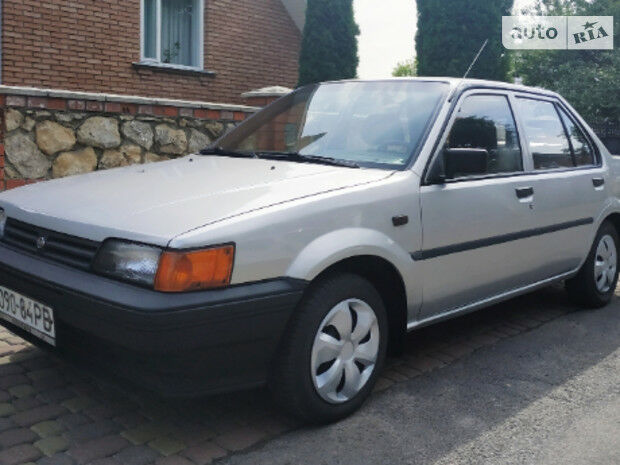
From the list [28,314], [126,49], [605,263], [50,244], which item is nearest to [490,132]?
[605,263]

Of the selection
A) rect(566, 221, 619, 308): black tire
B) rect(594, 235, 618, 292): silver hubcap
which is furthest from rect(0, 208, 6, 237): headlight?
rect(594, 235, 618, 292): silver hubcap

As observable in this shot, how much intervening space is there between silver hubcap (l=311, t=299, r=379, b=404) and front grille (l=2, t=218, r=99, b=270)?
3.33ft

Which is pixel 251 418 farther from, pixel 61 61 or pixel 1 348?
pixel 61 61

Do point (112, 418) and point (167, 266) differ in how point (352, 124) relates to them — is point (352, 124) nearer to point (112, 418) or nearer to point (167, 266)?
point (167, 266)

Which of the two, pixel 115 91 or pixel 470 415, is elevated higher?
pixel 115 91

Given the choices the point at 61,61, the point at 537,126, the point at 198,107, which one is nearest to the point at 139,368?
the point at 537,126

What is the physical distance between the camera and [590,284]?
518 cm

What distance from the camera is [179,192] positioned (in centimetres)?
315

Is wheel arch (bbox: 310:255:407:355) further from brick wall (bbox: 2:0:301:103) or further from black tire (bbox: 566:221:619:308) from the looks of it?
brick wall (bbox: 2:0:301:103)

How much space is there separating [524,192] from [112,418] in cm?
264

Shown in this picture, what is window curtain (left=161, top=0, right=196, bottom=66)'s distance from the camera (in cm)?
1116

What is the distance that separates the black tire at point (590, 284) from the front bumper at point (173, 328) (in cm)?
303

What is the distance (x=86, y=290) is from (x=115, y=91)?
8.00 meters
